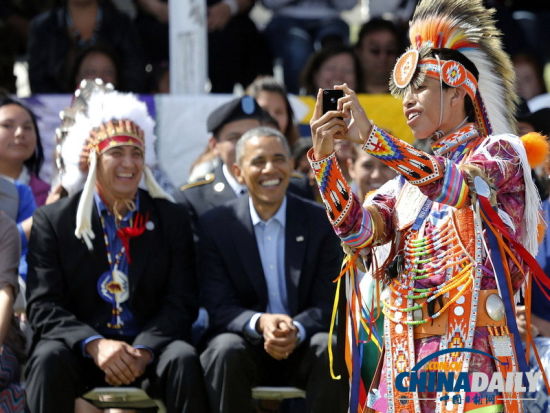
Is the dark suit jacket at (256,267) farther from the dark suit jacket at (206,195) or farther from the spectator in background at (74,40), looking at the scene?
the spectator in background at (74,40)

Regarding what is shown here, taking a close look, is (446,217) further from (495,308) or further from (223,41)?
(223,41)

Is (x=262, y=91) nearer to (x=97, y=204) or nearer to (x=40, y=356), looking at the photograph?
(x=97, y=204)

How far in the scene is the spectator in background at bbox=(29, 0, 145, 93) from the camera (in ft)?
26.0

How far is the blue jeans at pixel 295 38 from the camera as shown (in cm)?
862

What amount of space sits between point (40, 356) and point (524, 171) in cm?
259

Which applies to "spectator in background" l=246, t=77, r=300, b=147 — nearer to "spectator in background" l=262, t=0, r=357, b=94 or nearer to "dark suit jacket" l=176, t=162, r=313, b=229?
"dark suit jacket" l=176, t=162, r=313, b=229

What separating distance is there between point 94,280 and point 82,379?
0.53m


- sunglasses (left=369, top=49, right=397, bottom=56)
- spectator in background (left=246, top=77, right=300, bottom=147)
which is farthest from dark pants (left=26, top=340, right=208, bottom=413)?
sunglasses (left=369, top=49, right=397, bottom=56)

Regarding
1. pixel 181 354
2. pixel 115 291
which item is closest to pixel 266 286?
pixel 181 354

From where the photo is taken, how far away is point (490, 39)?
13.3ft

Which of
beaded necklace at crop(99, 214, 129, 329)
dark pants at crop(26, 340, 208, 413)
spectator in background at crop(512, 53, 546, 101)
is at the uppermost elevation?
spectator in background at crop(512, 53, 546, 101)

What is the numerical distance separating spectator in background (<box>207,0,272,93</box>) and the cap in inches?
77.0

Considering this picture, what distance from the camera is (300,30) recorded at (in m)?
8.70

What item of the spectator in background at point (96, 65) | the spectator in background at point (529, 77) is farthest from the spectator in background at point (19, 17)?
the spectator in background at point (529, 77)
